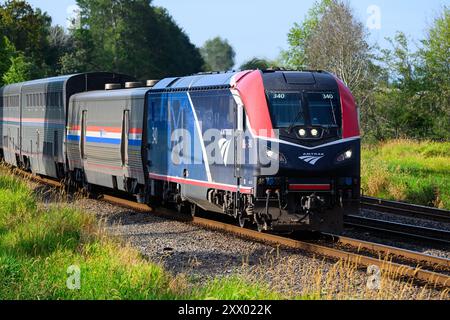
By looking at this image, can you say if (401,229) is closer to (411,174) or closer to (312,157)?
(312,157)

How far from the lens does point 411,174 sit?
76.7 feet

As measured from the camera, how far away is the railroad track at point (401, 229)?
1408 cm

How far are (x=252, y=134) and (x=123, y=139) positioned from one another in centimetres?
702

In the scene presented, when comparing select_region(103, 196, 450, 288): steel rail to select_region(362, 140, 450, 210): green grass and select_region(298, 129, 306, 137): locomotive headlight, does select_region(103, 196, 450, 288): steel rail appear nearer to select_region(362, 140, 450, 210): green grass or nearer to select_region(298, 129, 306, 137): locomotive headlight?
select_region(298, 129, 306, 137): locomotive headlight

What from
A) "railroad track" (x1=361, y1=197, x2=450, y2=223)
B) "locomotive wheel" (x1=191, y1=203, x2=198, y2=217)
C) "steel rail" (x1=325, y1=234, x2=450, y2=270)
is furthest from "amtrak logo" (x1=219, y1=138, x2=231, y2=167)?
"railroad track" (x1=361, y1=197, x2=450, y2=223)

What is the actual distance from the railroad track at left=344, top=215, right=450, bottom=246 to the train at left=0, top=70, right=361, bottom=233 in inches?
66.4

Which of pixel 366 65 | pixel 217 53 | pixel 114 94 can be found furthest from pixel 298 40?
pixel 217 53

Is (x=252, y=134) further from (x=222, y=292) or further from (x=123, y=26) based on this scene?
(x=123, y=26)

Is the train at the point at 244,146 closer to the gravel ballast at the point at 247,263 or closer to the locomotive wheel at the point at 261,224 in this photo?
the locomotive wheel at the point at 261,224

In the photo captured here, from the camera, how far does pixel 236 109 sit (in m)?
13.3

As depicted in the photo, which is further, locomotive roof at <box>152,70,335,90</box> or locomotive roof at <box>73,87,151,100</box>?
locomotive roof at <box>73,87,151,100</box>

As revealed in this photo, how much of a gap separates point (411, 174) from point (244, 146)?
11626mm

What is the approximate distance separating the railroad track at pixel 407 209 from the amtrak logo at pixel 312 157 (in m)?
5.00

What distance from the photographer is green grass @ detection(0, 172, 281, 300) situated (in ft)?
27.2
